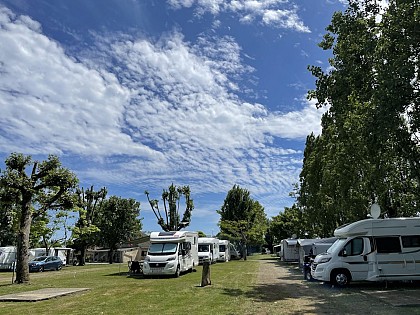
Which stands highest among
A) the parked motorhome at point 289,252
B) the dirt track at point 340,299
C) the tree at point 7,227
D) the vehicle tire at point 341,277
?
the tree at point 7,227

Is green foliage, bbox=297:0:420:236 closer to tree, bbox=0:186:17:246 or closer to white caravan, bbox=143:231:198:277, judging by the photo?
white caravan, bbox=143:231:198:277

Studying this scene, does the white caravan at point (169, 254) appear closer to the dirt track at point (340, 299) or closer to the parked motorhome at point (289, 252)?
the dirt track at point (340, 299)

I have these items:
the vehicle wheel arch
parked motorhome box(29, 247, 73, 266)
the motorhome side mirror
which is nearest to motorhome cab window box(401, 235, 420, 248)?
the motorhome side mirror

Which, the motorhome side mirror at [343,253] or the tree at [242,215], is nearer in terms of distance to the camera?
the motorhome side mirror at [343,253]

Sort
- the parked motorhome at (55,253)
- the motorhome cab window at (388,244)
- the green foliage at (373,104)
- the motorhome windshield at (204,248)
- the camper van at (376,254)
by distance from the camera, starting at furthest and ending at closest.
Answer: the parked motorhome at (55,253) < the motorhome windshield at (204,248) < the motorhome cab window at (388,244) < the camper van at (376,254) < the green foliage at (373,104)

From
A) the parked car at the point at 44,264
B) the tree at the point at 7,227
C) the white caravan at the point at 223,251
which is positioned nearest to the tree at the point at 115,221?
the tree at the point at 7,227

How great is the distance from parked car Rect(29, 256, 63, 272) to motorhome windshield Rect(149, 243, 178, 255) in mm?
15422

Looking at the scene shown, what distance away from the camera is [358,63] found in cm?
1464

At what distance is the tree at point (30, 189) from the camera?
18.9m

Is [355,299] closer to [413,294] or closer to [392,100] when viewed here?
[413,294]

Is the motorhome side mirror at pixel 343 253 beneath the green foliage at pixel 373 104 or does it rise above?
beneath

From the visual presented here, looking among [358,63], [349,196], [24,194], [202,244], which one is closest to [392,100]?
[358,63]

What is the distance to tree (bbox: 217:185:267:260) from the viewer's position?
60844 mm

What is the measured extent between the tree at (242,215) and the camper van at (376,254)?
44.6 metres
